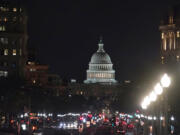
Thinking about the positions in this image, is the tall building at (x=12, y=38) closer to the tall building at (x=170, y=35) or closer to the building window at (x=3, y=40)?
the building window at (x=3, y=40)

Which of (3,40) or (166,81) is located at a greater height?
(3,40)

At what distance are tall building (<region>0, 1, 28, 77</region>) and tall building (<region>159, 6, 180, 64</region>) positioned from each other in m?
26.7

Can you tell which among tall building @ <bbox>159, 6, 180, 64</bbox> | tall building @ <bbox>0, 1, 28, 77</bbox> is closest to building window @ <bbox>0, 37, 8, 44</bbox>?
tall building @ <bbox>0, 1, 28, 77</bbox>

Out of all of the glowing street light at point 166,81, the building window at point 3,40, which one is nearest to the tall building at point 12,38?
the building window at point 3,40

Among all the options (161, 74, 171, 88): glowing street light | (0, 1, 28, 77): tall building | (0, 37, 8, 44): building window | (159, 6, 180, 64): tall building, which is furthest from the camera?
(0, 37, 8, 44): building window

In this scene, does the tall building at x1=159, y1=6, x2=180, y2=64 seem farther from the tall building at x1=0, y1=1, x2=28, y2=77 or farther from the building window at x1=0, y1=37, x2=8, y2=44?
the building window at x1=0, y1=37, x2=8, y2=44

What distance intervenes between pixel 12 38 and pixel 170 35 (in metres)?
30.0

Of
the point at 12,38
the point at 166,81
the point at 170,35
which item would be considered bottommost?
the point at 166,81

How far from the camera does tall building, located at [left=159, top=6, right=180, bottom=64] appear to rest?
15912 cm

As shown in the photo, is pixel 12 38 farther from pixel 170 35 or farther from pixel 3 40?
pixel 170 35

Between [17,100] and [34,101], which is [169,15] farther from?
[17,100]

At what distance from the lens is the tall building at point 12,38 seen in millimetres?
161000

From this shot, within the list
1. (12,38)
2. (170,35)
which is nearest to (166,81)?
(12,38)

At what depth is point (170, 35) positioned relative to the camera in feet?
546
